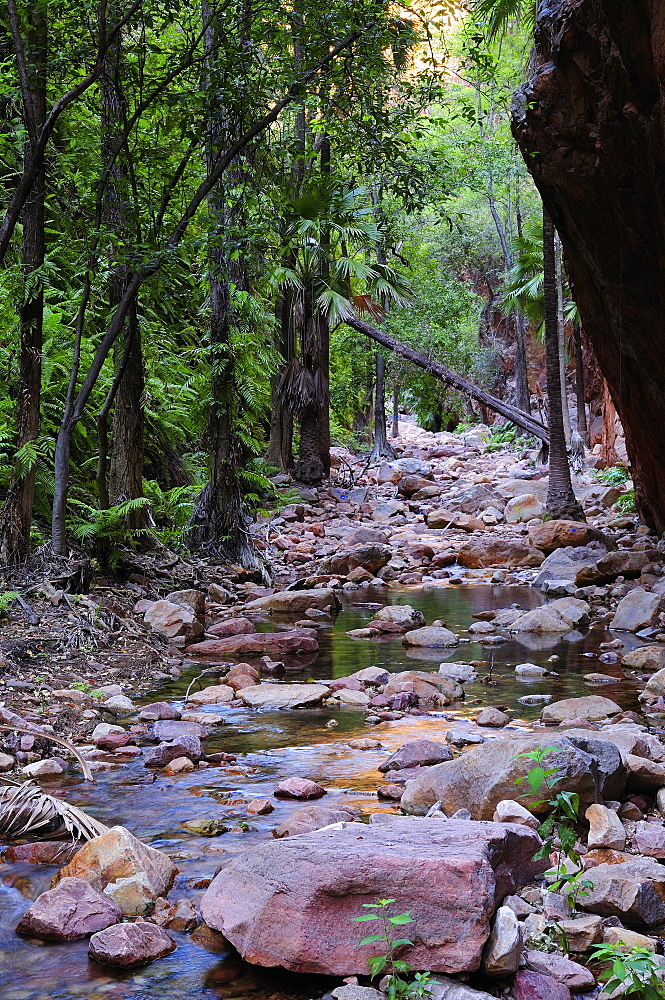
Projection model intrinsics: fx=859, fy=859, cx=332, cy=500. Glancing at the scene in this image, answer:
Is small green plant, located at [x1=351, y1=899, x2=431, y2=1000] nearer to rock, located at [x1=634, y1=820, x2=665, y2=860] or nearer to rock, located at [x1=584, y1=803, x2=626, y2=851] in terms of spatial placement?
rock, located at [x1=584, y1=803, x2=626, y2=851]

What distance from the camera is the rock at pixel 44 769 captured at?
4.16 meters

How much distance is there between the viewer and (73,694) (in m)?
5.52

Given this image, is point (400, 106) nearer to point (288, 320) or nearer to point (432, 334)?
point (288, 320)

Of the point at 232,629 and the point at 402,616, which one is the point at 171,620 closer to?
the point at 232,629

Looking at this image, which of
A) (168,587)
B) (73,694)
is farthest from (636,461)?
(73,694)

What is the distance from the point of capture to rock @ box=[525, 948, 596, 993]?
7.66ft

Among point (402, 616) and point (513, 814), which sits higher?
point (513, 814)

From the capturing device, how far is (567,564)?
1095 centimetres

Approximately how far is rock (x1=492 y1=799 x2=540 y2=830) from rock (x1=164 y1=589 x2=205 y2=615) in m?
5.79

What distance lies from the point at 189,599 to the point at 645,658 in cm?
449

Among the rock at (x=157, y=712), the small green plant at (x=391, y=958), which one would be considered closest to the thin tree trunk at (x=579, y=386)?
the rock at (x=157, y=712)

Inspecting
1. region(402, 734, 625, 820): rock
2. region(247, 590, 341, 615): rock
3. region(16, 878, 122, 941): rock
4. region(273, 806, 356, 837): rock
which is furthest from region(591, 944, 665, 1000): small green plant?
region(247, 590, 341, 615): rock

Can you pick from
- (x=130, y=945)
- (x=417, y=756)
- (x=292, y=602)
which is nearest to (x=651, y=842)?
(x=417, y=756)

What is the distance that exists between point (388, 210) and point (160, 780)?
2259 cm
